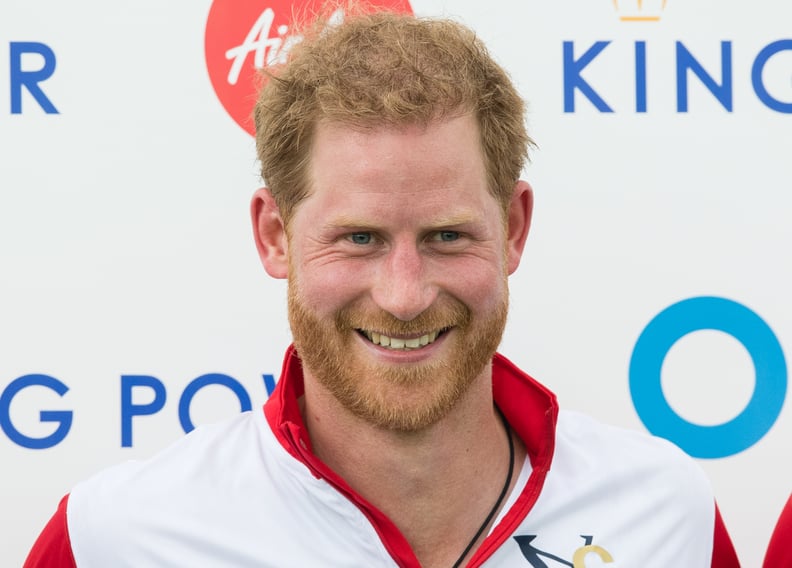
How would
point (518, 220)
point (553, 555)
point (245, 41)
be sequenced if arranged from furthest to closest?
point (245, 41) < point (518, 220) < point (553, 555)

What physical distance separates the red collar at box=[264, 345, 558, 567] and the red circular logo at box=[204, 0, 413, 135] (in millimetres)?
527

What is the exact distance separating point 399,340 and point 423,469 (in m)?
0.21

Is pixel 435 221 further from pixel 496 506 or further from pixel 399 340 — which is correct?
pixel 496 506

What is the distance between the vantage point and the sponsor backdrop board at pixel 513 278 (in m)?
1.84

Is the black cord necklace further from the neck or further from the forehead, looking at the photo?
the forehead

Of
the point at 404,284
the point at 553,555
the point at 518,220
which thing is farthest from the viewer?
the point at 518,220

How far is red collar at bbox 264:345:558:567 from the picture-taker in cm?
145

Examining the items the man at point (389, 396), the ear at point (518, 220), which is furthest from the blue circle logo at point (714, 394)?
the ear at point (518, 220)

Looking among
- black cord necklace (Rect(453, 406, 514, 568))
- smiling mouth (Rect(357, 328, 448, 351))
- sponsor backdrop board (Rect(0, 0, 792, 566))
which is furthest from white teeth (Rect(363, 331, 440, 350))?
sponsor backdrop board (Rect(0, 0, 792, 566))

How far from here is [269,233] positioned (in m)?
1.58

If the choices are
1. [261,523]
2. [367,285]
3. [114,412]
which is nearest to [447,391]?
[367,285]

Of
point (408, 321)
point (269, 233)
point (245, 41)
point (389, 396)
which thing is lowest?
point (389, 396)

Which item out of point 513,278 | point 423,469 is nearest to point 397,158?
point 423,469

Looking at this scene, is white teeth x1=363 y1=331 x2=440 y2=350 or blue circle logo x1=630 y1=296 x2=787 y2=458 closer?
white teeth x1=363 y1=331 x2=440 y2=350
